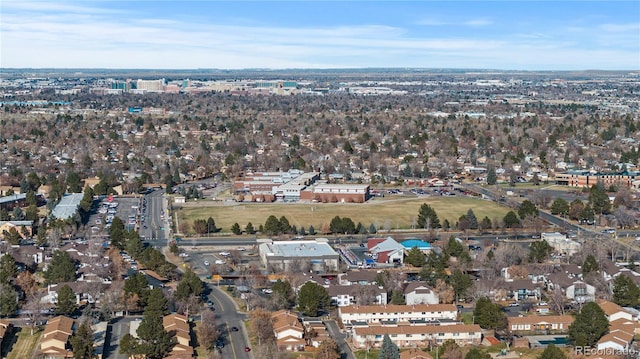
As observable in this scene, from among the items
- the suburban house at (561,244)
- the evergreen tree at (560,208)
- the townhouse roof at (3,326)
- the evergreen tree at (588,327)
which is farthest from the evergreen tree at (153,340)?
the evergreen tree at (560,208)

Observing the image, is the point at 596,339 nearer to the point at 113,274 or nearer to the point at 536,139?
the point at 113,274

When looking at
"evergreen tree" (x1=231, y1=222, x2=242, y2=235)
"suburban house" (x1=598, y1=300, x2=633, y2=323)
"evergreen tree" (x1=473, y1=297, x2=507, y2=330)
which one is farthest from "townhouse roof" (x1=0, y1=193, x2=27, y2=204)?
"suburban house" (x1=598, y1=300, x2=633, y2=323)

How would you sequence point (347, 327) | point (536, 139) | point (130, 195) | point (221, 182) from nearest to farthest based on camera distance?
point (347, 327) → point (130, 195) → point (221, 182) → point (536, 139)

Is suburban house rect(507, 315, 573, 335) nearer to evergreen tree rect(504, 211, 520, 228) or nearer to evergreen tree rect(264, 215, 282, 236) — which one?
evergreen tree rect(504, 211, 520, 228)

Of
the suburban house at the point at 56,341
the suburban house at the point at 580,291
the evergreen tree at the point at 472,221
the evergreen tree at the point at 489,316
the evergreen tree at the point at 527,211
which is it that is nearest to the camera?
the suburban house at the point at 56,341

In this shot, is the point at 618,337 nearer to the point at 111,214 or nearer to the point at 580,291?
the point at 580,291

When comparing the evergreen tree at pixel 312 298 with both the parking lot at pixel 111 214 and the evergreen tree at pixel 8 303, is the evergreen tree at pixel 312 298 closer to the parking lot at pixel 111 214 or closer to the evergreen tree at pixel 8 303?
the evergreen tree at pixel 8 303

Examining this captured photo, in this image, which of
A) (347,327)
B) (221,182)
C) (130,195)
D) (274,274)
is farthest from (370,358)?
(221,182)
